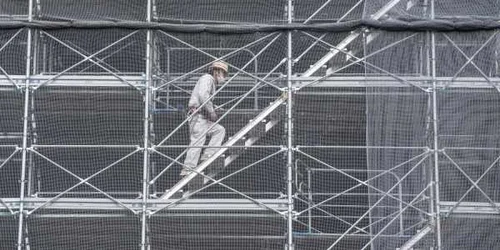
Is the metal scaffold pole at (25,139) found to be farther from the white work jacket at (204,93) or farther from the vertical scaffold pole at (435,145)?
the vertical scaffold pole at (435,145)

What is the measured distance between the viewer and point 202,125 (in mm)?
16203

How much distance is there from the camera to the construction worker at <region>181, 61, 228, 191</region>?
16031mm

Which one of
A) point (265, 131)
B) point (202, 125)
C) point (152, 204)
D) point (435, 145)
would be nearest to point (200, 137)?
point (202, 125)

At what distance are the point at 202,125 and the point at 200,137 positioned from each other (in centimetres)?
21

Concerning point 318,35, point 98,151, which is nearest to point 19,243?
point 98,151

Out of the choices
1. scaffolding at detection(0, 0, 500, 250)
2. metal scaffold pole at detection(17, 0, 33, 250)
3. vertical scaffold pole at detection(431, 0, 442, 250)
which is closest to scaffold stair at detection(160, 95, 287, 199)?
scaffolding at detection(0, 0, 500, 250)

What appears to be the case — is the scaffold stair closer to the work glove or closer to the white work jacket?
the work glove

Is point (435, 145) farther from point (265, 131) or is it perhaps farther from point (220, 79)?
point (220, 79)

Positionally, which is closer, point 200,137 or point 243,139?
point 200,137

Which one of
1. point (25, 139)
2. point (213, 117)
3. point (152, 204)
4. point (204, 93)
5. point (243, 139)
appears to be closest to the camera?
point (152, 204)

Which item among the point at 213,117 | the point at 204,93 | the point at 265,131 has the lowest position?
the point at 265,131

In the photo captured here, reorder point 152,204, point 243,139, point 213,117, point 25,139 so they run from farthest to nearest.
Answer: point 243,139 → point 213,117 → point 25,139 → point 152,204

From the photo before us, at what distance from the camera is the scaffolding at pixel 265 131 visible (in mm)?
15711

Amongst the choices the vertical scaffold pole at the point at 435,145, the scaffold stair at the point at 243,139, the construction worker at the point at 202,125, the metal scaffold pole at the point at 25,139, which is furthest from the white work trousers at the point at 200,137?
the vertical scaffold pole at the point at 435,145
